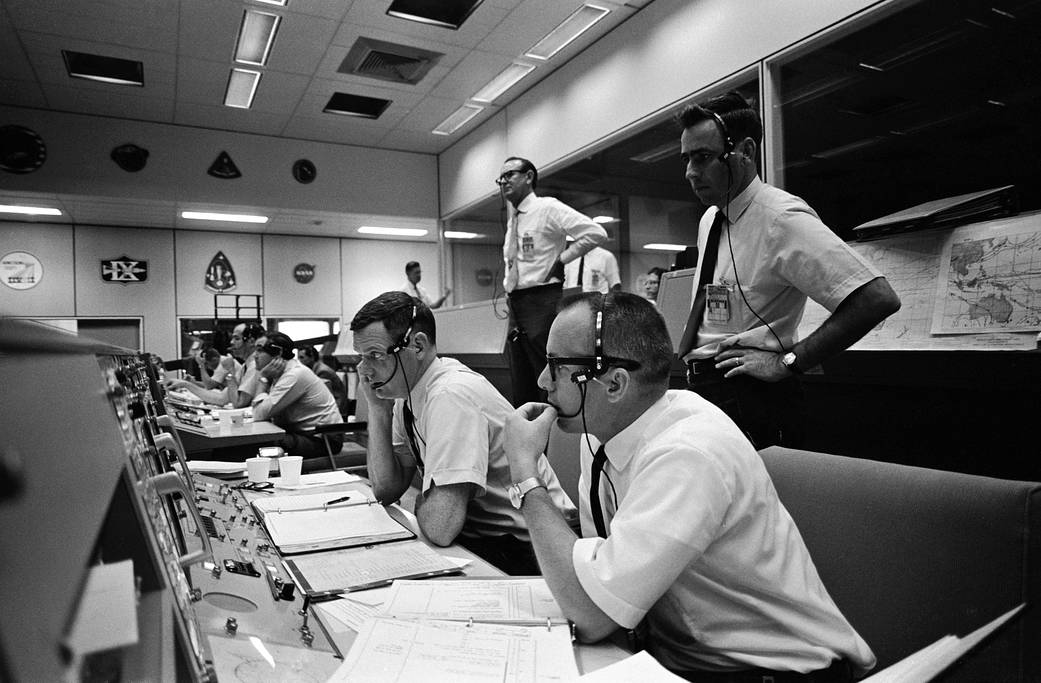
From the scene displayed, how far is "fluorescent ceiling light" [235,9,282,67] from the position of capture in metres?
4.81

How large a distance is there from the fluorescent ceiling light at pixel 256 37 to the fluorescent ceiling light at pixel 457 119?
1943 millimetres

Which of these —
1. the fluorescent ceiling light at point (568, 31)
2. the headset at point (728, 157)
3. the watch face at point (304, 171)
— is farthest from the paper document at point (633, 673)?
the watch face at point (304, 171)

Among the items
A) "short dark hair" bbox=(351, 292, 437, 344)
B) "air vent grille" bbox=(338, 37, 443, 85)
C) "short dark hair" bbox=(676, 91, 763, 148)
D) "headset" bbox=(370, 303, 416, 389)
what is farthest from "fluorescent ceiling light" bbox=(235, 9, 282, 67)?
"short dark hair" bbox=(676, 91, 763, 148)

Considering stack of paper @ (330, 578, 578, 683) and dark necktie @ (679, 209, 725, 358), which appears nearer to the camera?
stack of paper @ (330, 578, 578, 683)

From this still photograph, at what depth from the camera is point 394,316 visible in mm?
1892

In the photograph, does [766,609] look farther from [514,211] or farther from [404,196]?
[404,196]

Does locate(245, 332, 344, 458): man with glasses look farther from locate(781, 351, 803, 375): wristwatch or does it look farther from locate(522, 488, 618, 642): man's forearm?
locate(522, 488, 618, 642): man's forearm

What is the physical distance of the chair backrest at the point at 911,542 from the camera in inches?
37.7

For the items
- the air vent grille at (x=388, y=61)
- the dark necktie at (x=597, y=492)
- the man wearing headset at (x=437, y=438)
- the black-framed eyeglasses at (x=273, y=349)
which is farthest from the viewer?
the air vent grille at (x=388, y=61)

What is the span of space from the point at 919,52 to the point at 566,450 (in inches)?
115

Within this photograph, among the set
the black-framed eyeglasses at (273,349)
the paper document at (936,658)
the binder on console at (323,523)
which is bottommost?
the binder on console at (323,523)

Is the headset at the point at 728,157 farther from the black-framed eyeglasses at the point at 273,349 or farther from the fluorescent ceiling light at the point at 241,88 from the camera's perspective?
the fluorescent ceiling light at the point at 241,88

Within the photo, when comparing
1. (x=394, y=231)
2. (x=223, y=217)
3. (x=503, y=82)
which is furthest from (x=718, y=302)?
(x=394, y=231)

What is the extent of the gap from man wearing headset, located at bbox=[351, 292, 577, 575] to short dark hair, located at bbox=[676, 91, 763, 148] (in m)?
0.91
